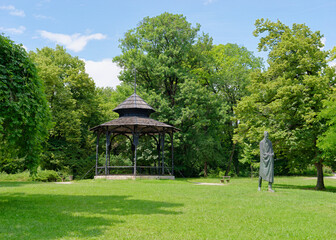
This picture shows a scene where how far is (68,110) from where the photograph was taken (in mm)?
33062

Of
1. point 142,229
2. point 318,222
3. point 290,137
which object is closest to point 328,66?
point 290,137

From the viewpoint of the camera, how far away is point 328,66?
2109 cm

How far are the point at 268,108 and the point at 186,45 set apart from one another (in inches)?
697

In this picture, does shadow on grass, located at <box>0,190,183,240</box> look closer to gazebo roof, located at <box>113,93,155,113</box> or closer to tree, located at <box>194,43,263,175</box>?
gazebo roof, located at <box>113,93,155,113</box>

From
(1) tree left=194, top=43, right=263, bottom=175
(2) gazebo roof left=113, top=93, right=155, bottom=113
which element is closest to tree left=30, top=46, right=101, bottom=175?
(2) gazebo roof left=113, top=93, right=155, bottom=113

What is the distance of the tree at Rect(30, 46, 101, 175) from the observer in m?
31.6

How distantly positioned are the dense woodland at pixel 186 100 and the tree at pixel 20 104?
3 cm

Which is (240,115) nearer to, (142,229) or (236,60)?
(142,229)

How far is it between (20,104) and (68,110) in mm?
24449

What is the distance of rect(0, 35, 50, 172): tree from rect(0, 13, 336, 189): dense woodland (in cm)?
3

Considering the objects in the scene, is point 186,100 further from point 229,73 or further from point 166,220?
point 166,220

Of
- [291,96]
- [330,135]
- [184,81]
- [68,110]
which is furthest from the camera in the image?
[184,81]

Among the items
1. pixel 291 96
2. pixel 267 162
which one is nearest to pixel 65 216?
pixel 267 162

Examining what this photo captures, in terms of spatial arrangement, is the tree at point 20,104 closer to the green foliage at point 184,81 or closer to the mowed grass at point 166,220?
the mowed grass at point 166,220
